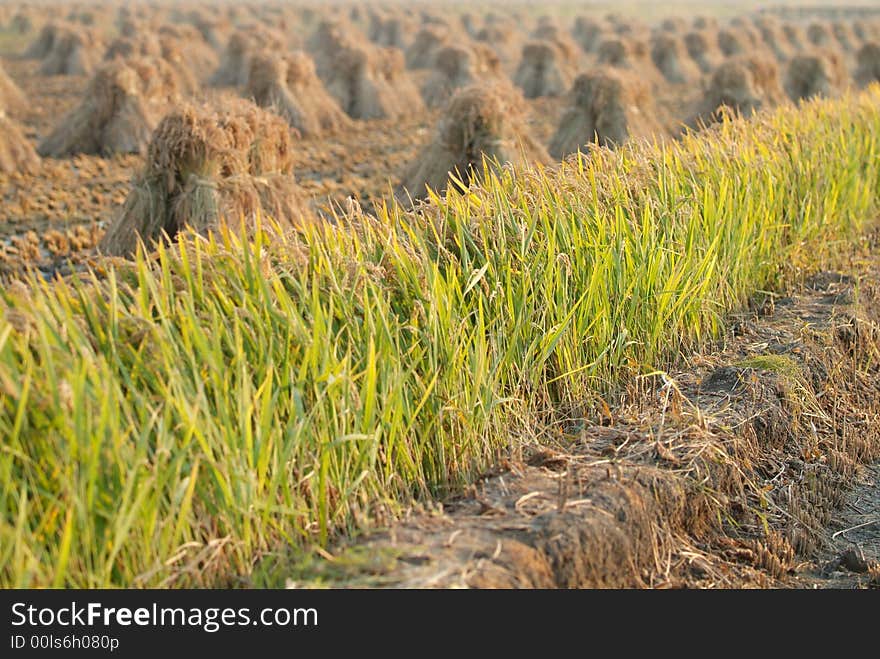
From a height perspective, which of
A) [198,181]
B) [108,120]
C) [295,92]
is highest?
[295,92]

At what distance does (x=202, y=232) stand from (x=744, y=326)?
337 centimetres

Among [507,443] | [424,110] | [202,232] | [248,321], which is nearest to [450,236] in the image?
[507,443]

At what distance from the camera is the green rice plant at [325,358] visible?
2445 millimetres

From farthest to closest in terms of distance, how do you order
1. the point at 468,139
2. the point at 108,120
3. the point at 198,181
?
the point at 108,120 → the point at 468,139 → the point at 198,181

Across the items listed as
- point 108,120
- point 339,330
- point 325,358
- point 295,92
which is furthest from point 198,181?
point 295,92

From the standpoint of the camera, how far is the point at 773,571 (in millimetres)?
3254

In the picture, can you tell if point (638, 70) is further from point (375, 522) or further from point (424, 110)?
point (375, 522)

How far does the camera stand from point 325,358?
9.50 feet

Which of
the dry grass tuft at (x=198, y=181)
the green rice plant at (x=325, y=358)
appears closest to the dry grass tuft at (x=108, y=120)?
the dry grass tuft at (x=198, y=181)

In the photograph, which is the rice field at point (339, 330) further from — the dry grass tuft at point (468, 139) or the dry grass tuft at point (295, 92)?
the dry grass tuft at point (295, 92)

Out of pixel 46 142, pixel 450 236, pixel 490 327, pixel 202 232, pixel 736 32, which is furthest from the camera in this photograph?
pixel 736 32

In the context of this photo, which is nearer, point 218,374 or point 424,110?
point 218,374

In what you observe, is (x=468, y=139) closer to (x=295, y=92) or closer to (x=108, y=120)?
(x=108, y=120)

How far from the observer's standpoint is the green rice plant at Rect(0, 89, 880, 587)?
2.45 meters
